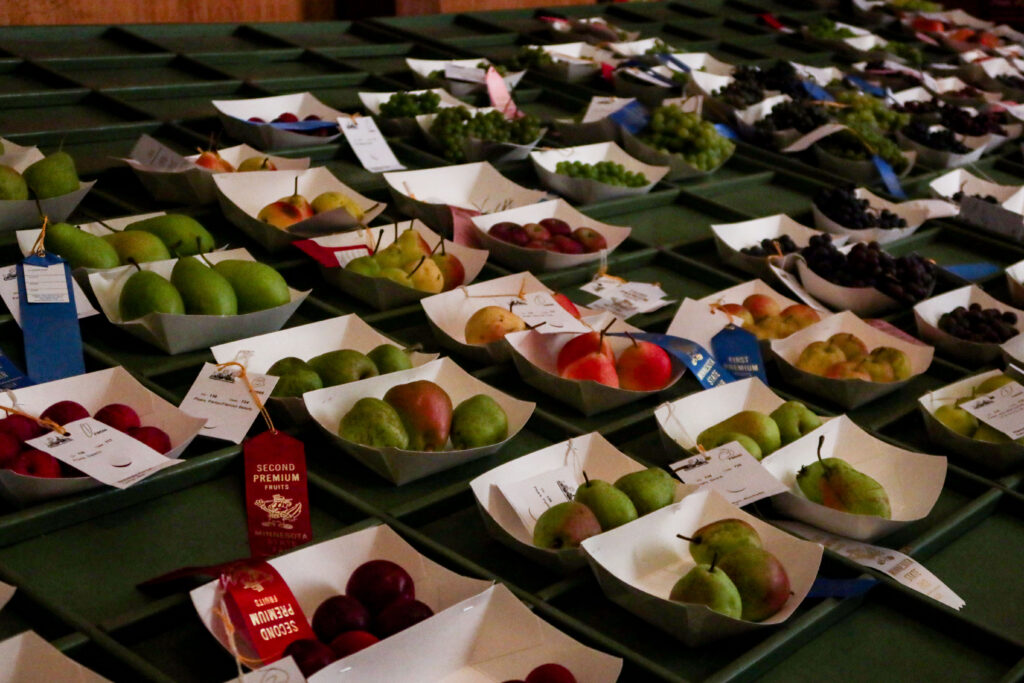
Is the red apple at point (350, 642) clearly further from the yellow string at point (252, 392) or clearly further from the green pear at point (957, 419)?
the green pear at point (957, 419)

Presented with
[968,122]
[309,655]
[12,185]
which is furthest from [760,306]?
[968,122]

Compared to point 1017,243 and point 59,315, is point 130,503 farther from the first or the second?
point 1017,243

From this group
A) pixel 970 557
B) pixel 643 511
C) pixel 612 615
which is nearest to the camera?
pixel 612 615

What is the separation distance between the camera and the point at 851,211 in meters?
3.16

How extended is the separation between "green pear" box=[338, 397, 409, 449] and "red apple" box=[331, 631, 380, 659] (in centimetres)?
48

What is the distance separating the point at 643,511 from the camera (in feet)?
5.52

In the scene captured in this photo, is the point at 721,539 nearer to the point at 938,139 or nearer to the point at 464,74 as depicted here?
the point at 464,74

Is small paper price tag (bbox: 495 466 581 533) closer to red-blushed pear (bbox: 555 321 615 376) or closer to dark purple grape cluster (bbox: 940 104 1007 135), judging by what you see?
red-blushed pear (bbox: 555 321 615 376)

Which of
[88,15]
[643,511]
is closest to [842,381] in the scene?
[643,511]

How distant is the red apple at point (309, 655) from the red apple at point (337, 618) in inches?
2.7

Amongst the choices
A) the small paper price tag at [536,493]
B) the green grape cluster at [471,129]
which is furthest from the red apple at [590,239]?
the small paper price tag at [536,493]

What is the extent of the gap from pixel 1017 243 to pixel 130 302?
106 inches

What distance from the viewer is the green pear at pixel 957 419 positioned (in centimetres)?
215

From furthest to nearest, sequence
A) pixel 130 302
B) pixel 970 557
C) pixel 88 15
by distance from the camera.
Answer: pixel 88 15
pixel 130 302
pixel 970 557
